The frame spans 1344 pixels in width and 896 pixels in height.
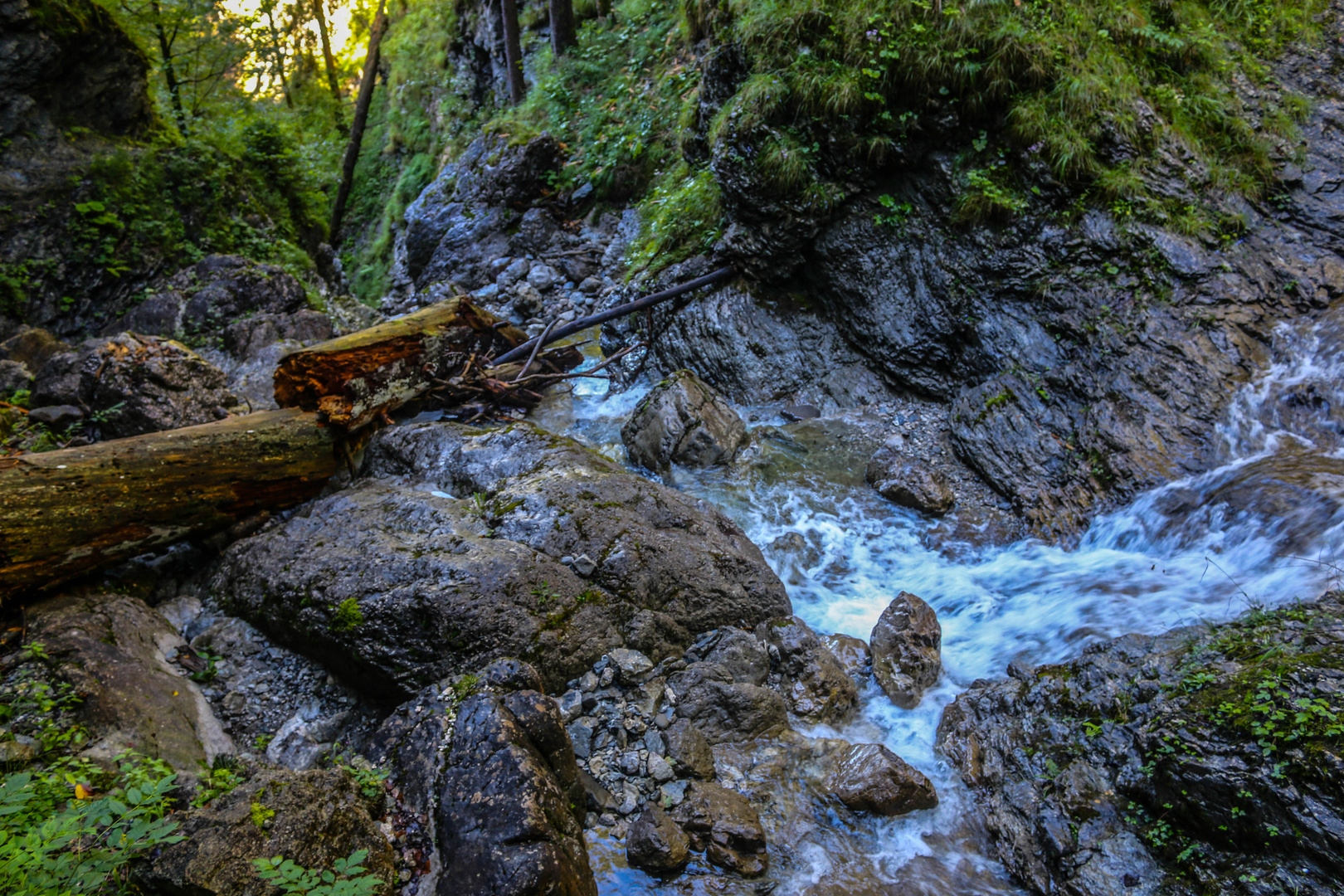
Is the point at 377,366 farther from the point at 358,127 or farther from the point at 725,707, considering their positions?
the point at 358,127

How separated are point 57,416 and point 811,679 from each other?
7123mm

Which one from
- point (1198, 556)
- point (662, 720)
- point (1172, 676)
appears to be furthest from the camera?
point (1198, 556)

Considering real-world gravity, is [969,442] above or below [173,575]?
below

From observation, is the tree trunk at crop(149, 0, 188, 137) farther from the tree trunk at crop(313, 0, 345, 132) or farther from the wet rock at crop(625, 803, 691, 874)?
the wet rock at crop(625, 803, 691, 874)

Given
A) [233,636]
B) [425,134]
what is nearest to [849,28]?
[233,636]

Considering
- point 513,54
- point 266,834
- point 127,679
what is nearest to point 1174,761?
point 266,834

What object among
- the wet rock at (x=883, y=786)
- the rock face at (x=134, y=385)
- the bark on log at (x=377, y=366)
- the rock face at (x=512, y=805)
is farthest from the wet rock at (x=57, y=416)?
the wet rock at (x=883, y=786)

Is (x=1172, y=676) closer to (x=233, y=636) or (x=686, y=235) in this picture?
(x=233, y=636)

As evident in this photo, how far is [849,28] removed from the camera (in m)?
7.33

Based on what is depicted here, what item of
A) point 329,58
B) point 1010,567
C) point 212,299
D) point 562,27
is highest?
point 329,58

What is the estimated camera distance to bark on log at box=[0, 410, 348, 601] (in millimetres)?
4016

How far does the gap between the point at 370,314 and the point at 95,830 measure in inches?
498

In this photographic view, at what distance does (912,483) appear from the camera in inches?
247

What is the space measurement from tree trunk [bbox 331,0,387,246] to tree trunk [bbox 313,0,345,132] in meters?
4.66
